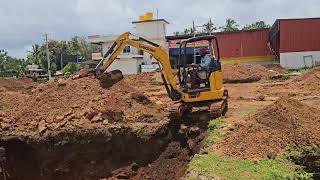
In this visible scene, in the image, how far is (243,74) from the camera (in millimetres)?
30375

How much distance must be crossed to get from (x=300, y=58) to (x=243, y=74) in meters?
12.9

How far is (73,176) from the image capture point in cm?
1467

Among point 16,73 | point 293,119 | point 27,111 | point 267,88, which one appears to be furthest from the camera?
point 16,73

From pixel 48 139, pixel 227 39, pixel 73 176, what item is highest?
pixel 227 39

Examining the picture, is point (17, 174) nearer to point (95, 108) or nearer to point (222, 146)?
point (95, 108)

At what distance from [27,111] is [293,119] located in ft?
29.7

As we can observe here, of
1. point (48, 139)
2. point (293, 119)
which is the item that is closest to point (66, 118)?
point (48, 139)

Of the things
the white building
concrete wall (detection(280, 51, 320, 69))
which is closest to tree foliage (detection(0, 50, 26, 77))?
the white building

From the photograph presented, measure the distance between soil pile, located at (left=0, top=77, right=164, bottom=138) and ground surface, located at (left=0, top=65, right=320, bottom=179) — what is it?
32mm

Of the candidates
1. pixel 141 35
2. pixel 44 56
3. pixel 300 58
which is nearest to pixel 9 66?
pixel 44 56

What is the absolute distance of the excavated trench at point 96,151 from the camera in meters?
14.2

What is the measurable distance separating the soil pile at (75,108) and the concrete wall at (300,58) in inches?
1031

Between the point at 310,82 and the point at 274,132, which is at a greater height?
the point at 310,82

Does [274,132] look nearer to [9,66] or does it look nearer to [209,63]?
[209,63]
